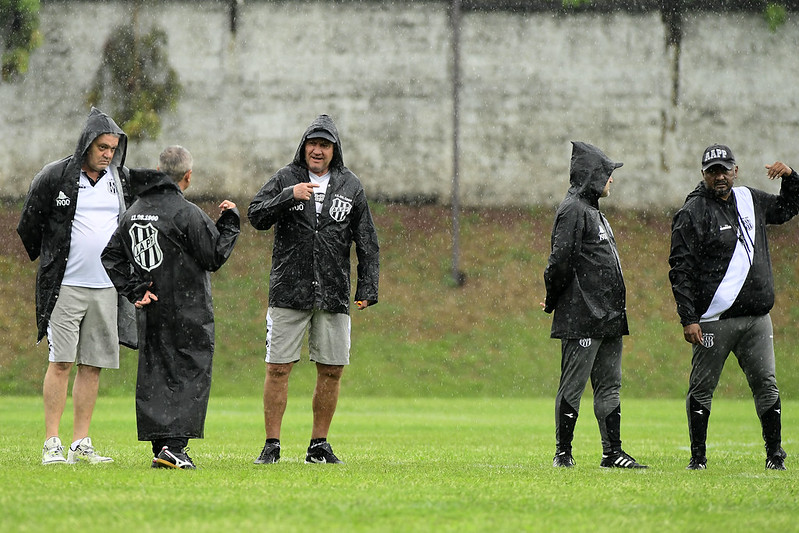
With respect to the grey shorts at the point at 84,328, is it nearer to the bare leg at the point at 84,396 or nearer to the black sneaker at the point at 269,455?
the bare leg at the point at 84,396

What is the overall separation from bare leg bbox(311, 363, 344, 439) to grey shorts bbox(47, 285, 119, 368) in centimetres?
151

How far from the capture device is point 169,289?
7.90 metres

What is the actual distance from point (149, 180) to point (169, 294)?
0.82 m

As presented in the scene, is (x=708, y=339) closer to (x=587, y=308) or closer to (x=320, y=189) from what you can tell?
(x=587, y=308)

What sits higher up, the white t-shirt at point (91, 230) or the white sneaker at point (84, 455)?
the white t-shirt at point (91, 230)

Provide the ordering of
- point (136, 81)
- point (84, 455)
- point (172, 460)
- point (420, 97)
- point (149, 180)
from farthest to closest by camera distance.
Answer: point (420, 97)
point (136, 81)
point (84, 455)
point (149, 180)
point (172, 460)

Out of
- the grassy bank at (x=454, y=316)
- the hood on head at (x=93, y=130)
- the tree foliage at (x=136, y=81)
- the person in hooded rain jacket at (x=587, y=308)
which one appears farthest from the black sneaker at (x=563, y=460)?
the tree foliage at (x=136, y=81)

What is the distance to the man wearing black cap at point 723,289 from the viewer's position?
8.65m

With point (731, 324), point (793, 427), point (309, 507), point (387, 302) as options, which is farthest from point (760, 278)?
point (387, 302)

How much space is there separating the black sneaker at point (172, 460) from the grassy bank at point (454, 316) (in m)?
12.9

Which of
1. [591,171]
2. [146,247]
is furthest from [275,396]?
[591,171]

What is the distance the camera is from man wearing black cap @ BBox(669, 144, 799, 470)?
8.65 m

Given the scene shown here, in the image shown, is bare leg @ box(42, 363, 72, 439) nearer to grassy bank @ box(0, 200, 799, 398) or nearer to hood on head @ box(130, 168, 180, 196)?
hood on head @ box(130, 168, 180, 196)

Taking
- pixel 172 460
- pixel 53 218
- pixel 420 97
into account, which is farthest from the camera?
pixel 420 97
